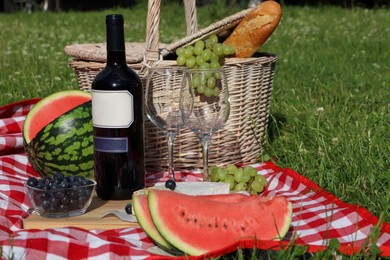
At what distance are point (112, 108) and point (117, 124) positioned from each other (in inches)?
2.8

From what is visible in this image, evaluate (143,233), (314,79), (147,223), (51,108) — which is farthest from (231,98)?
(314,79)

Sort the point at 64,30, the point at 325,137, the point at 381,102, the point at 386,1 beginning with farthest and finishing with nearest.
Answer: the point at 386,1
the point at 64,30
the point at 381,102
the point at 325,137

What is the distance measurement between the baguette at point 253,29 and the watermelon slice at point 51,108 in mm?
831

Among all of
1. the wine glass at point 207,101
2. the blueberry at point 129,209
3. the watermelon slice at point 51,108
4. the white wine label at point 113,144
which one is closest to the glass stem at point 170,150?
the wine glass at point 207,101

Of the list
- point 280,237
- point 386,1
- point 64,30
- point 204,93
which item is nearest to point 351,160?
point 204,93

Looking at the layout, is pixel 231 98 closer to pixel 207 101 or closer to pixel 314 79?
pixel 207 101

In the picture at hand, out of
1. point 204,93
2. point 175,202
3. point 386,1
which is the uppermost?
point 204,93

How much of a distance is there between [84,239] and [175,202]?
1.24 feet

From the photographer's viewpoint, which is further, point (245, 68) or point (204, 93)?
point (245, 68)

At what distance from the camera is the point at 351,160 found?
11.2 feet

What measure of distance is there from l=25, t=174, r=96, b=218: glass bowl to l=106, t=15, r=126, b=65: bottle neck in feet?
1.85

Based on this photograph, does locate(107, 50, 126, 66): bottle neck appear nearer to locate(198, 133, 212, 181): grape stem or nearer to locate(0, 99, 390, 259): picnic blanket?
locate(198, 133, 212, 181): grape stem

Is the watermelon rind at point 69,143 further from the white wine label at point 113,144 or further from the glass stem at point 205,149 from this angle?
the glass stem at point 205,149

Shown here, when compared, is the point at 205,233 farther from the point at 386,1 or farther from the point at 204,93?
the point at 386,1
